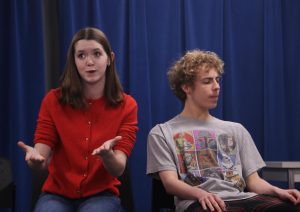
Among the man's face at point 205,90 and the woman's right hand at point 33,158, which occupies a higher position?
the man's face at point 205,90

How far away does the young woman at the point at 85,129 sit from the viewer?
5.49 ft

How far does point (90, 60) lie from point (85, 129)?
327mm

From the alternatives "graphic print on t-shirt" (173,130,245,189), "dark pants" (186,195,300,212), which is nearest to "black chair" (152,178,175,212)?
"graphic print on t-shirt" (173,130,245,189)

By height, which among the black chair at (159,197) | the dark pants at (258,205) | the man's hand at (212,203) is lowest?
the black chair at (159,197)

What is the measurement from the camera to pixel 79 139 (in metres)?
1.74

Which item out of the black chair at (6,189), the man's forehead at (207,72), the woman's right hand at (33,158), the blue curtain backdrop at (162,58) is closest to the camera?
the woman's right hand at (33,158)

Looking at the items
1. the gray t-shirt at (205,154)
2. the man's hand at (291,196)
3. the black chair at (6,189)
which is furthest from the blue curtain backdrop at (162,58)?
the man's hand at (291,196)

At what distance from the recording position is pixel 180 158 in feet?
6.23

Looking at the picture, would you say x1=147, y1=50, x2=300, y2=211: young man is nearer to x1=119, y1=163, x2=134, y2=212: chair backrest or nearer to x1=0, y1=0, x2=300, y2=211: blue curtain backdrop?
x1=119, y1=163, x2=134, y2=212: chair backrest

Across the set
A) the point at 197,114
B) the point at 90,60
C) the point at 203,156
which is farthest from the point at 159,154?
the point at 90,60

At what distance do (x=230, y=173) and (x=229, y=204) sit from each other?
258mm

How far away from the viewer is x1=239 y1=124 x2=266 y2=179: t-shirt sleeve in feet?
6.44

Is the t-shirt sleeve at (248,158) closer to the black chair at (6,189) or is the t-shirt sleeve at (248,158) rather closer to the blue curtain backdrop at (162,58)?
the blue curtain backdrop at (162,58)

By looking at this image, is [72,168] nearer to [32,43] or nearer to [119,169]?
[119,169]
